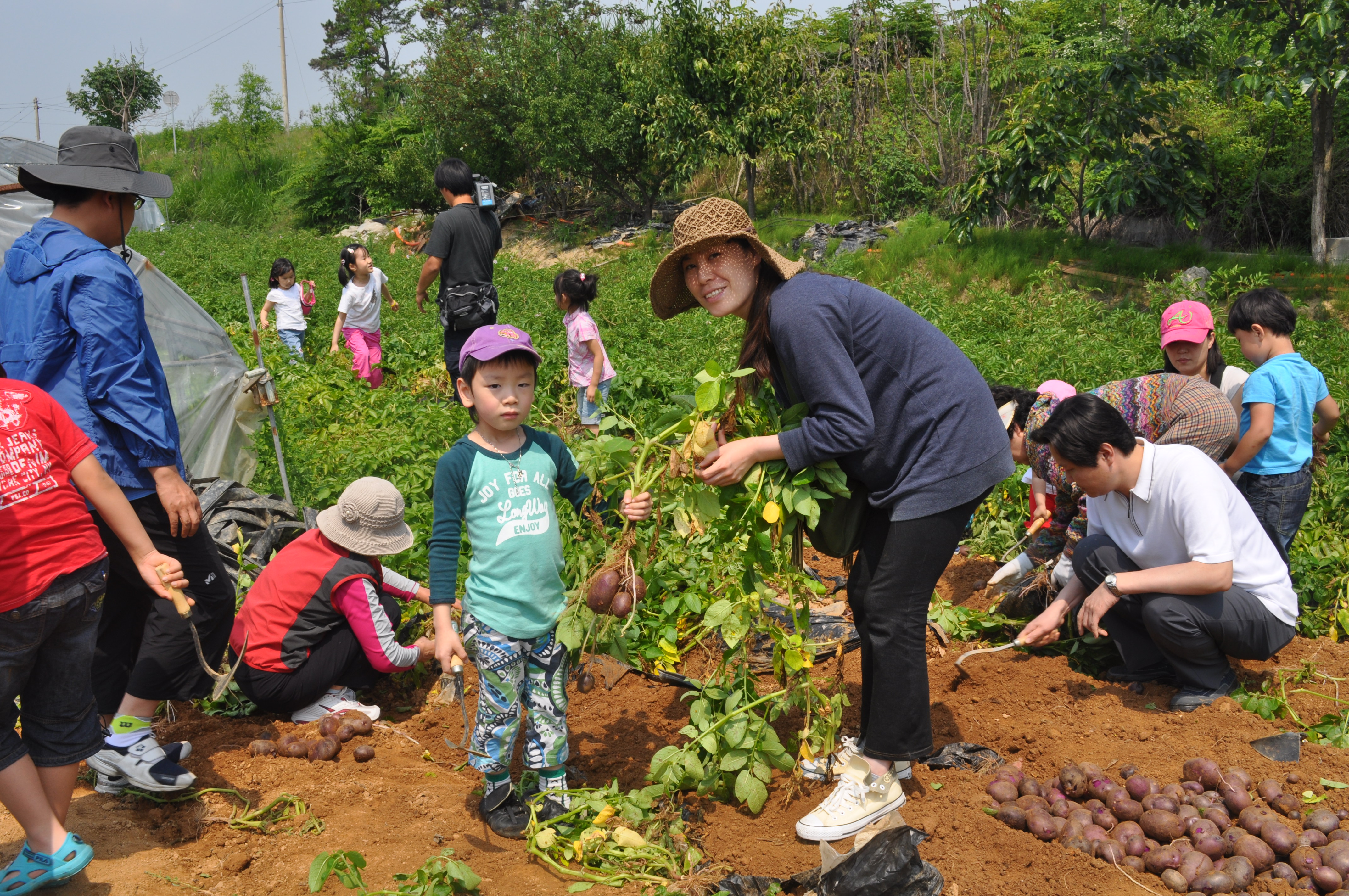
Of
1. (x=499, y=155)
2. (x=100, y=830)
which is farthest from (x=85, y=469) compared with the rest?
(x=499, y=155)

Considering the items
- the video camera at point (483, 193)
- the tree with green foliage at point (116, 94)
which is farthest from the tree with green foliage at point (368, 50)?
the video camera at point (483, 193)

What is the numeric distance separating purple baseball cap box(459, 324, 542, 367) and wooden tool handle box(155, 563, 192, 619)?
0.97m

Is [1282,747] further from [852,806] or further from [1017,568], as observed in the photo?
[852,806]

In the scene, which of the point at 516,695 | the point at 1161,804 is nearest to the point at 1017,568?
the point at 1161,804

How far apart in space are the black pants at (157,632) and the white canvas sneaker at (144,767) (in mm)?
157

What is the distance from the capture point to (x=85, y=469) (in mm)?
2316

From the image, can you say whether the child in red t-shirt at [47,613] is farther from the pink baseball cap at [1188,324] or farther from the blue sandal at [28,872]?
the pink baseball cap at [1188,324]

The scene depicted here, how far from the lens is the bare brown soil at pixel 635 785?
94.4 inches

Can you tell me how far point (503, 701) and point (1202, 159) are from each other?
33.5ft

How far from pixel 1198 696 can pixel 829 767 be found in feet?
4.84

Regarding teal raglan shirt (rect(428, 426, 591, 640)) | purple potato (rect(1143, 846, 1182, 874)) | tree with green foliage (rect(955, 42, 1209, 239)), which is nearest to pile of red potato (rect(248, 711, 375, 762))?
teal raglan shirt (rect(428, 426, 591, 640))

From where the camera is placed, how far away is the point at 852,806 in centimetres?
247

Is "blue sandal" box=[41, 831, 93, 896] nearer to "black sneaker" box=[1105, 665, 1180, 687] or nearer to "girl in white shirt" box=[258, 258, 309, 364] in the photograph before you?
"black sneaker" box=[1105, 665, 1180, 687]

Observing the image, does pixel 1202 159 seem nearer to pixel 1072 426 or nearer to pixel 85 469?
pixel 1072 426
